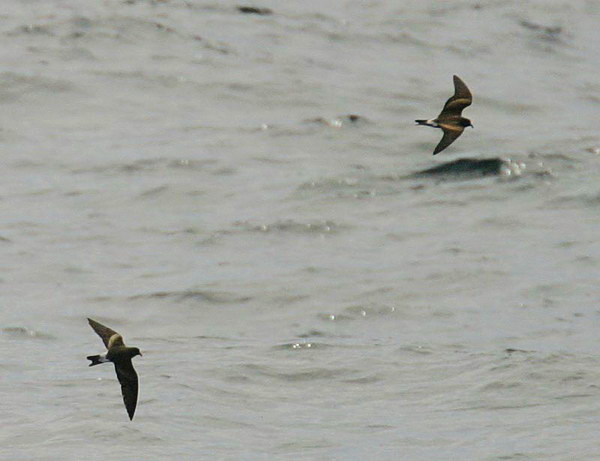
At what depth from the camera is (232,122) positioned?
68.6ft

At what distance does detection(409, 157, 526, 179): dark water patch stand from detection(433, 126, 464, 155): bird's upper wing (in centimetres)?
680

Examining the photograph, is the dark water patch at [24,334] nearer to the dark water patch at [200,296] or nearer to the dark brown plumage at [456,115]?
the dark water patch at [200,296]

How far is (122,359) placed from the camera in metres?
9.34

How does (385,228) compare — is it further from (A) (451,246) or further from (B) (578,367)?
(B) (578,367)

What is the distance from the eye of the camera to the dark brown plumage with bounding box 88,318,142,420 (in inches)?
366

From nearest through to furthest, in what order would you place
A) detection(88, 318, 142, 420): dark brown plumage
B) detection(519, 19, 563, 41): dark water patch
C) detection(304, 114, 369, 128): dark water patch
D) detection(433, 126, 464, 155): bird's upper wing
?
detection(88, 318, 142, 420): dark brown plumage → detection(433, 126, 464, 155): bird's upper wing → detection(304, 114, 369, 128): dark water patch → detection(519, 19, 563, 41): dark water patch

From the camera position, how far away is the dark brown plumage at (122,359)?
9.29m

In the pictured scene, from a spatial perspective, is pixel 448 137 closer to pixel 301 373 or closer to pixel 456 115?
pixel 456 115

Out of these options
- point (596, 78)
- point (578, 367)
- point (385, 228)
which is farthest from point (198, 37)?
point (578, 367)

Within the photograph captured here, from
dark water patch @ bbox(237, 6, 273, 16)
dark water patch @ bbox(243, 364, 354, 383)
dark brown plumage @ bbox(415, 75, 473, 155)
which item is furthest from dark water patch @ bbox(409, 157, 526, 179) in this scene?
dark water patch @ bbox(237, 6, 273, 16)

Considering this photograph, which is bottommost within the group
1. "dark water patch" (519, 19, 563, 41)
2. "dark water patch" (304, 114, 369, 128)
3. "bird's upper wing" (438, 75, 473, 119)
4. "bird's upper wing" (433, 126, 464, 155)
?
"dark water patch" (304, 114, 369, 128)

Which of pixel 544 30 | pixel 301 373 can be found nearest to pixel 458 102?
pixel 301 373

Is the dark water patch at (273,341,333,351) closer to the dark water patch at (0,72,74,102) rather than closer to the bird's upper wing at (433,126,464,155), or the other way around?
the bird's upper wing at (433,126,464,155)

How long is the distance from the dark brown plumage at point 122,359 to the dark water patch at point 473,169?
9577 mm
